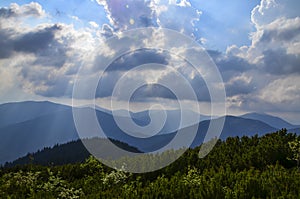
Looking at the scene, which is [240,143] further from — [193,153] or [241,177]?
[241,177]

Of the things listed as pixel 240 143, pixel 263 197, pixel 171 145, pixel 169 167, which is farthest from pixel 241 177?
pixel 171 145

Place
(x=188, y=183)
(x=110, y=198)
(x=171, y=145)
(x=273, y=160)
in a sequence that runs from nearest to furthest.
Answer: (x=110, y=198) < (x=188, y=183) < (x=273, y=160) < (x=171, y=145)

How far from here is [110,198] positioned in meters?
14.2

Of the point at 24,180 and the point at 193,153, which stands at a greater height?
the point at 193,153

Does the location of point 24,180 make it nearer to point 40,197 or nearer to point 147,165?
point 40,197

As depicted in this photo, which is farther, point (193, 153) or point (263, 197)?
point (193, 153)

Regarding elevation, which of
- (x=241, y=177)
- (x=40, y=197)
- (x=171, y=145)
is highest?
(x=171, y=145)

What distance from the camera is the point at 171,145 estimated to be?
27406mm

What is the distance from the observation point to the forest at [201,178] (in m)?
13.2

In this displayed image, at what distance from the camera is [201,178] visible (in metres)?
16.0

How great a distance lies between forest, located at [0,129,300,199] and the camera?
13250 millimetres

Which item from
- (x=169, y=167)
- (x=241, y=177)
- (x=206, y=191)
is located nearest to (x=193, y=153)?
(x=169, y=167)

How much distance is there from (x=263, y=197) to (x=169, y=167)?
10.6 meters

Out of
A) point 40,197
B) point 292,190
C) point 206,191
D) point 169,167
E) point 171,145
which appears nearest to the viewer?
point 292,190
